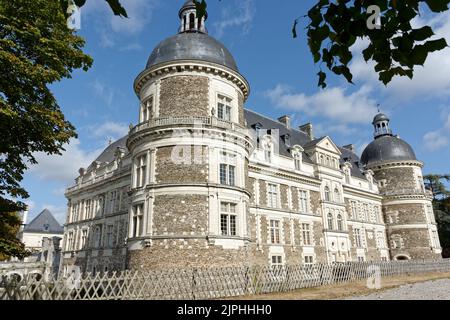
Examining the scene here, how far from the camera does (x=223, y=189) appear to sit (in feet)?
62.7

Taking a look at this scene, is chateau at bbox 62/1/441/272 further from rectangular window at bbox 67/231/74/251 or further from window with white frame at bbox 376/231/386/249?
rectangular window at bbox 67/231/74/251

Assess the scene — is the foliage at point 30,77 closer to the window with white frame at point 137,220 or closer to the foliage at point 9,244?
the foliage at point 9,244

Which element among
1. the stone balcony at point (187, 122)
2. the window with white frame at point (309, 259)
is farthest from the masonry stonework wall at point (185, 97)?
the window with white frame at point (309, 259)

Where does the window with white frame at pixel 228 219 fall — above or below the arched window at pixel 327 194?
below

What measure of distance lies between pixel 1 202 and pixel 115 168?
2202cm

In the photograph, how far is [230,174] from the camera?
20.1 meters

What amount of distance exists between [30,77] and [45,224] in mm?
67170

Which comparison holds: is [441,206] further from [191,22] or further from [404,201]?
[191,22]

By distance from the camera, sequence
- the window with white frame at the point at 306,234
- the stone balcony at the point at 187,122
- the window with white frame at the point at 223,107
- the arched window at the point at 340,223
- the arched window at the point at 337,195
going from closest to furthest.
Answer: the stone balcony at the point at 187,122, the window with white frame at the point at 223,107, the window with white frame at the point at 306,234, the arched window at the point at 340,223, the arched window at the point at 337,195

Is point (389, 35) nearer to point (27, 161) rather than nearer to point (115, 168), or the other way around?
point (27, 161)

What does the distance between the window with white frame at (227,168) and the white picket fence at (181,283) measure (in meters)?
5.27

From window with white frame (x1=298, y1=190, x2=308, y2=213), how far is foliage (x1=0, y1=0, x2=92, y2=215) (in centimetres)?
2266

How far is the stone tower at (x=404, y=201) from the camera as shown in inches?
1613
